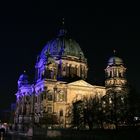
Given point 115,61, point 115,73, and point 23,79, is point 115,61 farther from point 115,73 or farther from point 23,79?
point 23,79

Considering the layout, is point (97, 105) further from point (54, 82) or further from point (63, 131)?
point (54, 82)

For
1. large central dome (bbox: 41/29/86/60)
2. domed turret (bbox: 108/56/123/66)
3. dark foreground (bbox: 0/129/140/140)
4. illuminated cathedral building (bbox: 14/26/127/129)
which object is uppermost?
large central dome (bbox: 41/29/86/60)

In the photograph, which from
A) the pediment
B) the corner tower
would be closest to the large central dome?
the corner tower

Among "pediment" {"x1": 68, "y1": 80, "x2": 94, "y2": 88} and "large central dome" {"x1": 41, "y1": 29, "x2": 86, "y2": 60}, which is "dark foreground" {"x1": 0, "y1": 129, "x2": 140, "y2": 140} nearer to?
"pediment" {"x1": 68, "y1": 80, "x2": 94, "y2": 88}

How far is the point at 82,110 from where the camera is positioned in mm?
77438

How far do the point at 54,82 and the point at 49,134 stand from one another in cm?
2163

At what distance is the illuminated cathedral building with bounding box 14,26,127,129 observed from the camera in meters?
86.4

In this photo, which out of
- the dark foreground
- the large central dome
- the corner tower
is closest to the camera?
the dark foreground

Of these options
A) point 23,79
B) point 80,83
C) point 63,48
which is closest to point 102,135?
point 80,83

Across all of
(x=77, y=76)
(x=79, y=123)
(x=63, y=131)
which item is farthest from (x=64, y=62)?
(x=63, y=131)

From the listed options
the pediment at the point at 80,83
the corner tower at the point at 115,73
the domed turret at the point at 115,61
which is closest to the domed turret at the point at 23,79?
the pediment at the point at 80,83

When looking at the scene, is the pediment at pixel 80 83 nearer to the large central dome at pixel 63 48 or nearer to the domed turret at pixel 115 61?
the domed turret at pixel 115 61

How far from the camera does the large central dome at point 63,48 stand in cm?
10344

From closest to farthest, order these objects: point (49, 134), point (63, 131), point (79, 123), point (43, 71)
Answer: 1. point (63, 131)
2. point (49, 134)
3. point (79, 123)
4. point (43, 71)
